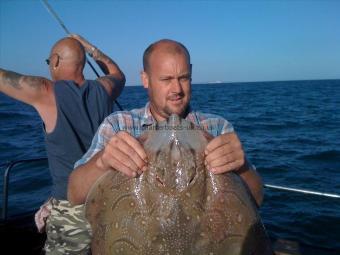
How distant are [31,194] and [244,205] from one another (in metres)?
10.7

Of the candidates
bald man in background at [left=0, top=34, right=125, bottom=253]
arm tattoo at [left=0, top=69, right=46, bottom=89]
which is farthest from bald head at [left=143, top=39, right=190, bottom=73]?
arm tattoo at [left=0, top=69, right=46, bottom=89]

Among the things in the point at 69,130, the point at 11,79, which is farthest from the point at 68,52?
the point at 69,130

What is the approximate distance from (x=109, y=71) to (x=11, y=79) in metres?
1.45

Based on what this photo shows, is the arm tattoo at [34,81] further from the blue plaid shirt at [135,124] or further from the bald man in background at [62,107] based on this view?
the blue plaid shirt at [135,124]

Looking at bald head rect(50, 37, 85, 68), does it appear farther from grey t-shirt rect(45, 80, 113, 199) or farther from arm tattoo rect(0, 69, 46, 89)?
arm tattoo rect(0, 69, 46, 89)

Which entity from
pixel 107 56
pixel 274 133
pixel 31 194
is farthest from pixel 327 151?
pixel 107 56

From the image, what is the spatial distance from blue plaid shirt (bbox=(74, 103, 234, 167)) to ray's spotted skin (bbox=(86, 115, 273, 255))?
90 centimetres

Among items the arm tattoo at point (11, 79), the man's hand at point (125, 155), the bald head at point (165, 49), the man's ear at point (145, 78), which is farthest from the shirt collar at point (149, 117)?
the arm tattoo at point (11, 79)

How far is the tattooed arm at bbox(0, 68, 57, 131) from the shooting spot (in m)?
3.45

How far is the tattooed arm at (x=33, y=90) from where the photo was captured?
3.45 metres

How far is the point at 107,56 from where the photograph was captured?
4793 millimetres

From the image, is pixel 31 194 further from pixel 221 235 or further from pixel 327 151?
pixel 327 151

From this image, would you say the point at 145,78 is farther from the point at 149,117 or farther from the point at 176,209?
the point at 176,209

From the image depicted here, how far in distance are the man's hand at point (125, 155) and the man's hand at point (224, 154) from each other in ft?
1.28
